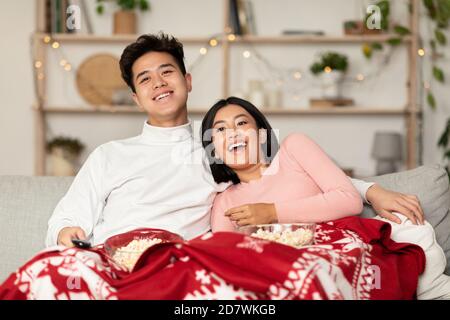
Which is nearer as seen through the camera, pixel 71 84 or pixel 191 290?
pixel 191 290

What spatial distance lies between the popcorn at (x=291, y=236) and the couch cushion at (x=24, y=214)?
0.72 m

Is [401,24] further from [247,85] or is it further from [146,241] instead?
[146,241]

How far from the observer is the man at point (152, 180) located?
1.91m

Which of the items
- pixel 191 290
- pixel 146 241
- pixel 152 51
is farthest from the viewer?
pixel 152 51

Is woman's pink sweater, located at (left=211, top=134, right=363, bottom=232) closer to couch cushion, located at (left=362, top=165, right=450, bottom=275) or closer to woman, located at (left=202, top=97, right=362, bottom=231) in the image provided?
woman, located at (left=202, top=97, right=362, bottom=231)

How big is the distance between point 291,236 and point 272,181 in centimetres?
39

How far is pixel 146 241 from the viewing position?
1616 millimetres

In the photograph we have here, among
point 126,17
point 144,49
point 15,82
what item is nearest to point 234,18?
point 126,17

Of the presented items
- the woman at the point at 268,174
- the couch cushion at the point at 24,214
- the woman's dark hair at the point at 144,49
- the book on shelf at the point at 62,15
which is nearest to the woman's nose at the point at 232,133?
the woman at the point at 268,174

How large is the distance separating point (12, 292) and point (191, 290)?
1.13 feet

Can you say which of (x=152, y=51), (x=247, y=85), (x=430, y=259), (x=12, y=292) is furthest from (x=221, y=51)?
(x=12, y=292)

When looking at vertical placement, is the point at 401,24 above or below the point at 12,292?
above

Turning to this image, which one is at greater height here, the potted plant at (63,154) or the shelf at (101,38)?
the shelf at (101,38)

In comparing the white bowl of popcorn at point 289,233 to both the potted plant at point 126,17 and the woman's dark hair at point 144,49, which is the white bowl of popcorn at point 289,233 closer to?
the woman's dark hair at point 144,49
